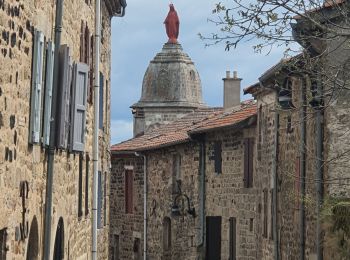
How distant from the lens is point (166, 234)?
32.1 metres

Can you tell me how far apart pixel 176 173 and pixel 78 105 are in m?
16.8

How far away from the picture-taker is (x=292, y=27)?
11312 millimetres

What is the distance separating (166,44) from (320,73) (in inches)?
1541

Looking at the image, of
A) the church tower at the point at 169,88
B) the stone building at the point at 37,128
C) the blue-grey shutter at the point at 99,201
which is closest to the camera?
the stone building at the point at 37,128

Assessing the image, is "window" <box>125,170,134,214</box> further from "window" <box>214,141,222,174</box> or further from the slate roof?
"window" <box>214,141,222,174</box>

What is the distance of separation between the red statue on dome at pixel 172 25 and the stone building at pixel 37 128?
1297 inches

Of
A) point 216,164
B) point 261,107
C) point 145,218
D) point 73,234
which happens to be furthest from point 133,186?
point 73,234

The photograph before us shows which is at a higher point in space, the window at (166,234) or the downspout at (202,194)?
the downspout at (202,194)

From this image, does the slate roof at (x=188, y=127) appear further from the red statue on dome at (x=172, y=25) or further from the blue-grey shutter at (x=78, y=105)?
the red statue on dome at (x=172, y=25)

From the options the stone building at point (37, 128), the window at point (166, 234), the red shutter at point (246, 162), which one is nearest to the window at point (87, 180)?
the stone building at point (37, 128)

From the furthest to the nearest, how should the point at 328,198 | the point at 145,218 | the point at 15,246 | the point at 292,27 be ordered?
the point at 145,218
the point at 328,198
the point at 292,27
the point at 15,246

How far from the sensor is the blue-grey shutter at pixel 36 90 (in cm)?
1108

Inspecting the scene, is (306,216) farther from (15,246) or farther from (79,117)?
(15,246)

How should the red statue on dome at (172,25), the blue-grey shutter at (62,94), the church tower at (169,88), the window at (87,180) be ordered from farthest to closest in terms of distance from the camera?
the red statue on dome at (172,25)
the church tower at (169,88)
the window at (87,180)
the blue-grey shutter at (62,94)
